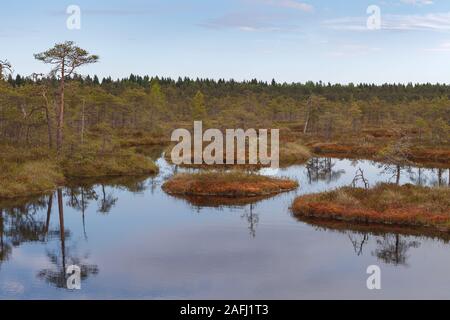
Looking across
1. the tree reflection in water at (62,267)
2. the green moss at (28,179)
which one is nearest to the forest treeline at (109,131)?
the green moss at (28,179)

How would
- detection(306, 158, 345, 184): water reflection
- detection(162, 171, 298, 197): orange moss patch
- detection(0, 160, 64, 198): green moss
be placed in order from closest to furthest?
detection(0, 160, 64, 198): green moss, detection(162, 171, 298, 197): orange moss patch, detection(306, 158, 345, 184): water reflection

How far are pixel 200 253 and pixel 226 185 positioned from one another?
17252 millimetres

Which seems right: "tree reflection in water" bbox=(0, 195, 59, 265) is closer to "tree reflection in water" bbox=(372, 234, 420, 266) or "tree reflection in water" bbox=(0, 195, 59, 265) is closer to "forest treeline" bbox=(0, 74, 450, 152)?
"forest treeline" bbox=(0, 74, 450, 152)

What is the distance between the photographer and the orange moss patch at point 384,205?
33094 millimetres

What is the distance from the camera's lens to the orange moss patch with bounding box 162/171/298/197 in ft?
143

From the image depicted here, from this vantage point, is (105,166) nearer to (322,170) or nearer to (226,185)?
(226,185)

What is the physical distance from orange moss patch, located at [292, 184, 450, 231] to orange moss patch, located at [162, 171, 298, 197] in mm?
6373

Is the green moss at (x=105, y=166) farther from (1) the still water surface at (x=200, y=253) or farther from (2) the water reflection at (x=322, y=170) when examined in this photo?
(2) the water reflection at (x=322, y=170)

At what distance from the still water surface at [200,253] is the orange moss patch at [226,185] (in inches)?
104

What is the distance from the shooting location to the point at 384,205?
3525 cm

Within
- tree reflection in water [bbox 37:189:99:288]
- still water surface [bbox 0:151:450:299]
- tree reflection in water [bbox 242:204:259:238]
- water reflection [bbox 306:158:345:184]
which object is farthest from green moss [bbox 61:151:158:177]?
tree reflection in water [bbox 37:189:99:288]

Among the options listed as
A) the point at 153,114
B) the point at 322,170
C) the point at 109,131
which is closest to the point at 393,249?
the point at 322,170

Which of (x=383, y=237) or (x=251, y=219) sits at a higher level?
(x=251, y=219)
